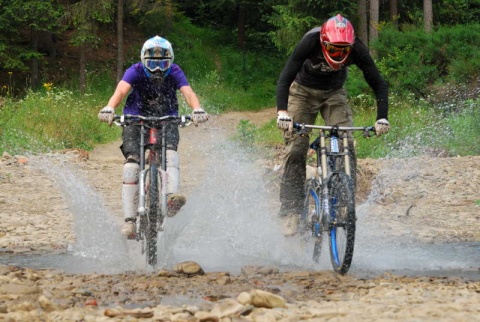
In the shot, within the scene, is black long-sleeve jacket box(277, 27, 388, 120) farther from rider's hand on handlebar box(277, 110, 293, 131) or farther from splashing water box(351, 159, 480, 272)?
splashing water box(351, 159, 480, 272)

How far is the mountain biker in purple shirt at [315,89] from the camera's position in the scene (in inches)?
263

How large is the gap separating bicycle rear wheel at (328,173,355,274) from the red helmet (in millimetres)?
977

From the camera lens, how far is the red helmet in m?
6.61

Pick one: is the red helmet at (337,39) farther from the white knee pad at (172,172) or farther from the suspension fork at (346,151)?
the white knee pad at (172,172)

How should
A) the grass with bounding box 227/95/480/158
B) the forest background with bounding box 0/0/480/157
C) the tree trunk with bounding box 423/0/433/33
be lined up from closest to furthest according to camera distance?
the grass with bounding box 227/95/480/158, the forest background with bounding box 0/0/480/157, the tree trunk with bounding box 423/0/433/33

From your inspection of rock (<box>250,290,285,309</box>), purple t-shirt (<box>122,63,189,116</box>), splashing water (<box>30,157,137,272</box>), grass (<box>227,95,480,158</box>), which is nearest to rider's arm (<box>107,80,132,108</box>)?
purple t-shirt (<box>122,63,189,116</box>)

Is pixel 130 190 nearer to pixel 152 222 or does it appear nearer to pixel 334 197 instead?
pixel 152 222

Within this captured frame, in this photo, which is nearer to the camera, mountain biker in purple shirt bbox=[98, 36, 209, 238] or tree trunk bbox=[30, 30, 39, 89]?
mountain biker in purple shirt bbox=[98, 36, 209, 238]

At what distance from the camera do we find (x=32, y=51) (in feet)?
88.8

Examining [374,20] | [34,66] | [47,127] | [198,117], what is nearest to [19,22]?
[34,66]

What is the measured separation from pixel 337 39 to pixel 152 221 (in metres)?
2.02

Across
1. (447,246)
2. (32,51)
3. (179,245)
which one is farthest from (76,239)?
(32,51)

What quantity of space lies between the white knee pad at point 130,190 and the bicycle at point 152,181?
0.16m

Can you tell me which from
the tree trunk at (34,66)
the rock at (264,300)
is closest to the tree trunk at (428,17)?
the tree trunk at (34,66)
